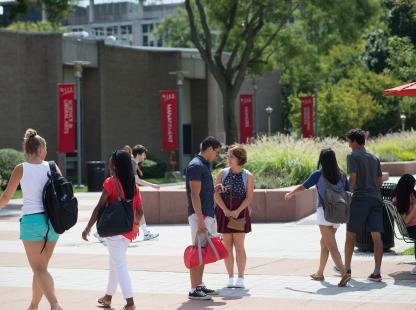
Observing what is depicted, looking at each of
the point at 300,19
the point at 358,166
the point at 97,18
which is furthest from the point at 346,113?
the point at 97,18

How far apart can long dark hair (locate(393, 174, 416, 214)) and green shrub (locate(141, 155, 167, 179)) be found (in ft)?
110

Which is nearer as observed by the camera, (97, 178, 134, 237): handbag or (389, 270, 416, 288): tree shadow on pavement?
(97, 178, 134, 237): handbag

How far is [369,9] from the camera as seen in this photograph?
42312mm

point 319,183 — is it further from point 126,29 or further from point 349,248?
point 126,29

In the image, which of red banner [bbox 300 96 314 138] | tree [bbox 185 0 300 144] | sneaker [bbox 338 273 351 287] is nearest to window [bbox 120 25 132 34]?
red banner [bbox 300 96 314 138]

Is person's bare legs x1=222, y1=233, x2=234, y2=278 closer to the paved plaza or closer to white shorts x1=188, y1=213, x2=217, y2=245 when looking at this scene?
the paved plaza

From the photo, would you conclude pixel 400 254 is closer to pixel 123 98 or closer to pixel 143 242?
pixel 143 242

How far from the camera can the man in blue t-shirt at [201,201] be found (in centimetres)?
1031

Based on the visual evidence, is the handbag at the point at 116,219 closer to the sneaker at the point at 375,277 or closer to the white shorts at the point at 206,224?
the white shorts at the point at 206,224

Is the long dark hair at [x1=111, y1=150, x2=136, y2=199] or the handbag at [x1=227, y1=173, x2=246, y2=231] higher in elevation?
the long dark hair at [x1=111, y1=150, x2=136, y2=199]

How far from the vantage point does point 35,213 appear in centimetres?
906

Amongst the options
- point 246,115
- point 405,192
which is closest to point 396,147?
point 246,115

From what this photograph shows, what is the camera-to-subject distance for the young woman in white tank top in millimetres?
9039

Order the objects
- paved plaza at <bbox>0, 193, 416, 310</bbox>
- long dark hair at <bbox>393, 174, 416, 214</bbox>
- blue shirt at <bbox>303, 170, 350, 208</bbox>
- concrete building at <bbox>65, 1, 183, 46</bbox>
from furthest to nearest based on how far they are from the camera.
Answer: concrete building at <bbox>65, 1, 183, 46</bbox> < long dark hair at <bbox>393, 174, 416, 214</bbox> < blue shirt at <bbox>303, 170, 350, 208</bbox> < paved plaza at <bbox>0, 193, 416, 310</bbox>
